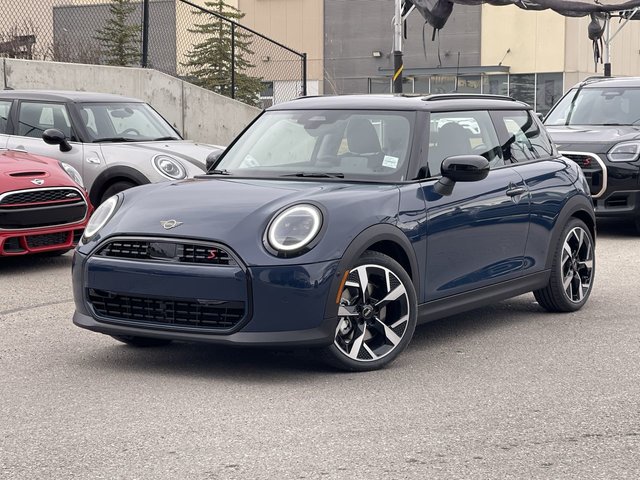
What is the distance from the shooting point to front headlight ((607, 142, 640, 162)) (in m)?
13.3

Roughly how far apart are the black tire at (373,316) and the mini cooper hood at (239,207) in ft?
0.79

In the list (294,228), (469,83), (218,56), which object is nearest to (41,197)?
(294,228)

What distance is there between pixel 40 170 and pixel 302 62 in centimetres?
1502

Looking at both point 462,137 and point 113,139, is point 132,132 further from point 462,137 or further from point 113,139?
point 462,137

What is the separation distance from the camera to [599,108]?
48.4ft

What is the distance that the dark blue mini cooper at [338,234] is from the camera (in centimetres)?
589

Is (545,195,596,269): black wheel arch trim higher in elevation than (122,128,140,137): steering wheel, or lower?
lower

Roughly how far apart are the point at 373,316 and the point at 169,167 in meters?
6.35

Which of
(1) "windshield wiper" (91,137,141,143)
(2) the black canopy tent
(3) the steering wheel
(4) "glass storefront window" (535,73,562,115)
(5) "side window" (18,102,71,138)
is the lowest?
(1) "windshield wiper" (91,137,141,143)

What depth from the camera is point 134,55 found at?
21.0 meters

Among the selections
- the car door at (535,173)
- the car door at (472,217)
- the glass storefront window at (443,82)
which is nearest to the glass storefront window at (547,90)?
the glass storefront window at (443,82)

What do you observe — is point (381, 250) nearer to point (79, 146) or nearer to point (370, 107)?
point (370, 107)

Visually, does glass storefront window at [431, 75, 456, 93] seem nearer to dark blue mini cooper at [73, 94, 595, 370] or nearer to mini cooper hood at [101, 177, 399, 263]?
dark blue mini cooper at [73, 94, 595, 370]

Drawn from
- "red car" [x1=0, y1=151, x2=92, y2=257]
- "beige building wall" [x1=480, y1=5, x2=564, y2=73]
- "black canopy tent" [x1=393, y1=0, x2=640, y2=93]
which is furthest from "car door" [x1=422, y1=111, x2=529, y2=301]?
"beige building wall" [x1=480, y1=5, x2=564, y2=73]
